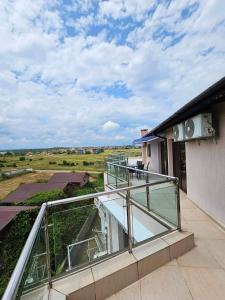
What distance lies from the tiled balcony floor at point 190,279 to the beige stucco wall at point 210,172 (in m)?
1.05

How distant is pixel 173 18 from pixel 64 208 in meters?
7.30

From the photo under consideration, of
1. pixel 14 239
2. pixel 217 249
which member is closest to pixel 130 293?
pixel 217 249

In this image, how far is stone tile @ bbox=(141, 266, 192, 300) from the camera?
2.72m

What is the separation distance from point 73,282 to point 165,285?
117 centimetres

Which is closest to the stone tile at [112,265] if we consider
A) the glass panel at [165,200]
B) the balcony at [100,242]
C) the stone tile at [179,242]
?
the balcony at [100,242]

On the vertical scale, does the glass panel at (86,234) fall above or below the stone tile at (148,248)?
above

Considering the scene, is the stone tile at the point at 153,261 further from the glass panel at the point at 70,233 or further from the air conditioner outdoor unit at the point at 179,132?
the air conditioner outdoor unit at the point at 179,132

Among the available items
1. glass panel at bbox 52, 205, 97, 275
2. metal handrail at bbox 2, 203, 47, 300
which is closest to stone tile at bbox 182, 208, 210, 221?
glass panel at bbox 52, 205, 97, 275

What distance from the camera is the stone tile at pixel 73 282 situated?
99.8 inches

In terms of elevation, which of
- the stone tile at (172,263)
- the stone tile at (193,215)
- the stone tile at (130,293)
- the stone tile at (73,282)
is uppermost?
the stone tile at (73,282)

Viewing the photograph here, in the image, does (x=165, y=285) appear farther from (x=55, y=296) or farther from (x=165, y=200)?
(x=165, y=200)

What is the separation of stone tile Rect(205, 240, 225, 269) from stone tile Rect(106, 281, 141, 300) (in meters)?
1.32

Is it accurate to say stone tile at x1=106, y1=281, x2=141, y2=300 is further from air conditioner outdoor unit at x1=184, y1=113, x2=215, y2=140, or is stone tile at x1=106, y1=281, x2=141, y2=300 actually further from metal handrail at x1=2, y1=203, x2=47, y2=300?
air conditioner outdoor unit at x1=184, y1=113, x2=215, y2=140

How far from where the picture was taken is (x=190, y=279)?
3021 mm
